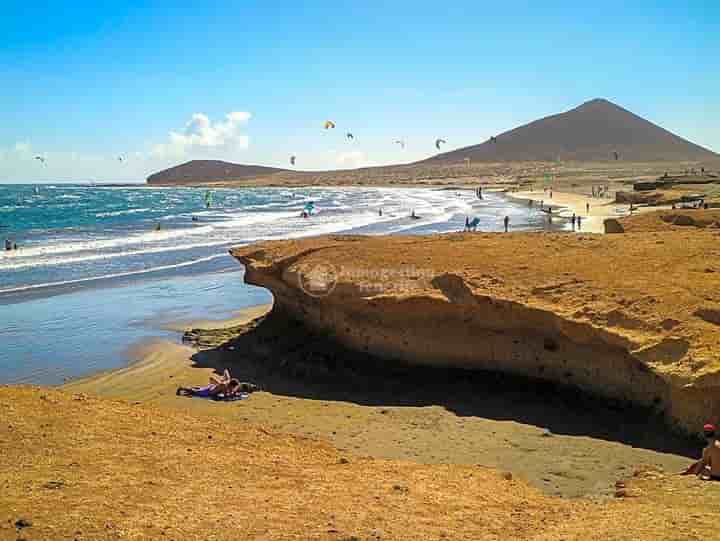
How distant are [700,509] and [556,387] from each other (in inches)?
181

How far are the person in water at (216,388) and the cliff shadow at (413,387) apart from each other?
0.64 metres

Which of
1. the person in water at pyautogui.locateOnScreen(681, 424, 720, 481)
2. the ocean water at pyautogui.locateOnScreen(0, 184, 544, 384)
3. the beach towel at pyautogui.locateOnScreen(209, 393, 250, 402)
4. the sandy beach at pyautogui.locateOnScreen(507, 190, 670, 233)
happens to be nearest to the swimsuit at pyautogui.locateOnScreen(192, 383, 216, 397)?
the beach towel at pyautogui.locateOnScreen(209, 393, 250, 402)

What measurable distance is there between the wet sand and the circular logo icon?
1.07 meters

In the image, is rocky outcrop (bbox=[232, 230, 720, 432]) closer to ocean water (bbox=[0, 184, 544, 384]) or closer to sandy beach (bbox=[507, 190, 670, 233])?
ocean water (bbox=[0, 184, 544, 384])

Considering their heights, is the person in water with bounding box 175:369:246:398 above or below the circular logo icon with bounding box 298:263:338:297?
below

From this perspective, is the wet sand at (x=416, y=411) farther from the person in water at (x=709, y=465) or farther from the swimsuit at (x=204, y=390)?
the person in water at (x=709, y=465)

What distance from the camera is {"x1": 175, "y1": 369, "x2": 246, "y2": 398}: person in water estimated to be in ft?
39.2

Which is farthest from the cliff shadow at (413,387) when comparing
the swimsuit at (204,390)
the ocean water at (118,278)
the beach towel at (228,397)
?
the ocean water at (118,278)

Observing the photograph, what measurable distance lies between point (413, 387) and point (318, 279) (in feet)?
9.69

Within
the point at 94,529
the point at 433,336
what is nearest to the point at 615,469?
the point at 433,336

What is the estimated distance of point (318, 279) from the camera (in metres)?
13.2

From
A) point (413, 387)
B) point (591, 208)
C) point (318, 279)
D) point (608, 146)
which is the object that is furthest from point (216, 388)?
point (608, 146)

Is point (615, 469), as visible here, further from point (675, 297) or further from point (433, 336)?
point (433, 336)

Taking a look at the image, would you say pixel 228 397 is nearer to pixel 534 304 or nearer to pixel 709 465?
pixel 534 304
